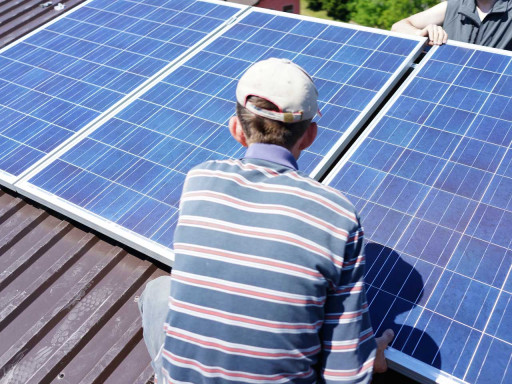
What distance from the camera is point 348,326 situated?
251 cm

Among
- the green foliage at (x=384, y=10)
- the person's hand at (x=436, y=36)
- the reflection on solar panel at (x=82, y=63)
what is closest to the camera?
the reflection on solar panel at (x=82, y=63)

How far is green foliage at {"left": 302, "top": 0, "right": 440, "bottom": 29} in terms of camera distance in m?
25.6

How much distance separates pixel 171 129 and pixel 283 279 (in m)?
3.28

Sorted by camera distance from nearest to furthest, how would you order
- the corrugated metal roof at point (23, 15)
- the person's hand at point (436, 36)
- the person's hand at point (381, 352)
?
the person's hand at point (381, 352)
the person's hand at point (436, 36)
the corrugated metal roof at point (23, 15)

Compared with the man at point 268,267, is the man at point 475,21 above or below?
below

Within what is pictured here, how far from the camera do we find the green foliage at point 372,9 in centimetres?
2556

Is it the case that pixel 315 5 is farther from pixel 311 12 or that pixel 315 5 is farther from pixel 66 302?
pixel 66 302

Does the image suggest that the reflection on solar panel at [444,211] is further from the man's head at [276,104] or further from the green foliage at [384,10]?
the green foliage at [384,10]

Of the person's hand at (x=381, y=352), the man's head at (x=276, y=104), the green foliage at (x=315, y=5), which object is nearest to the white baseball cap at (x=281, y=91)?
the man's head at (x=276, y=104)

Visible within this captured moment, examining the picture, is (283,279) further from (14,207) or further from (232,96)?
(14,207)

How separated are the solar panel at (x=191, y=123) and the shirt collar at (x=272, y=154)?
1717 mm

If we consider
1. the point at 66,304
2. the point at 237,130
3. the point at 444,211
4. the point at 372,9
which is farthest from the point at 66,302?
the point at 372,9

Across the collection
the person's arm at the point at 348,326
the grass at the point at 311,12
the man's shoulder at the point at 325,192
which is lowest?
the grass at the point at 311,12

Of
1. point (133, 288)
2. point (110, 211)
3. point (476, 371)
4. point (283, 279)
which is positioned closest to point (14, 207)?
point (110, 211)
